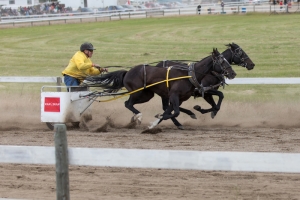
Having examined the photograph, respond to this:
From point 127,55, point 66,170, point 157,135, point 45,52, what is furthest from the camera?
point 45,52

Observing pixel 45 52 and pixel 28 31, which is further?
pixel 28 31

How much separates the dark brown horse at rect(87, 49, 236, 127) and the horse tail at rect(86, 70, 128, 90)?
0.20 metres

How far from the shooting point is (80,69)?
39.6 ft

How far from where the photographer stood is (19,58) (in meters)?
27.2

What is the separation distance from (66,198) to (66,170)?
0.23 metres

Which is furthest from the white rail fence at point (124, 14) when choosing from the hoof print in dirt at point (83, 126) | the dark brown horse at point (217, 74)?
the dark brown horse at point (217, 74)

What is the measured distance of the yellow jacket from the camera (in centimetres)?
1205

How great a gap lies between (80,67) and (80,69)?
65 millimetres

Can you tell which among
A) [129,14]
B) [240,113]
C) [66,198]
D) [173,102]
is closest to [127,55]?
[240,113]

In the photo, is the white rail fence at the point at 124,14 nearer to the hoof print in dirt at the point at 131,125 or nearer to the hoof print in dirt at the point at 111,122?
the hoof print in dirt at the point at 111,122

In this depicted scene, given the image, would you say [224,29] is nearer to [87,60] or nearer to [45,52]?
[45,52]

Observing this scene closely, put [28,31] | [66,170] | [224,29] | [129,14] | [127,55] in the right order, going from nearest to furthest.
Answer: [66,170]
[127,55]
[224,29]
[28,31]
[129,14]

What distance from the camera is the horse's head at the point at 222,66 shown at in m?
11.2

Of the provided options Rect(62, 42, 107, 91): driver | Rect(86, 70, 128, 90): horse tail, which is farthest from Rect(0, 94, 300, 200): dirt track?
Rect(62, 42, 107, 91): driver
